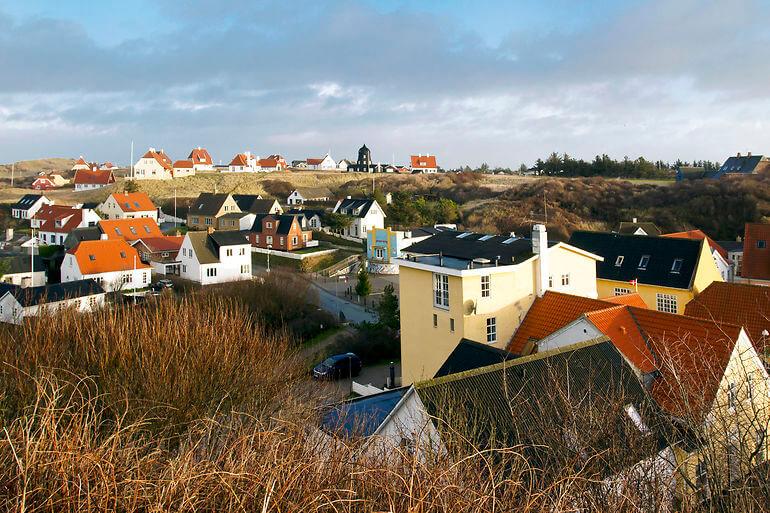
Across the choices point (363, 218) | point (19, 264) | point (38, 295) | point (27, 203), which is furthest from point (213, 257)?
point (27, 203)

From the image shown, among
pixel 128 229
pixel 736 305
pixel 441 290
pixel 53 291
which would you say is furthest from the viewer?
pixel 128 229

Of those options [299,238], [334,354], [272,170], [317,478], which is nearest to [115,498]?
[317,478]

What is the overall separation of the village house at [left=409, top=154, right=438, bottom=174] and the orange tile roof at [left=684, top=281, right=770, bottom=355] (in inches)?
3140

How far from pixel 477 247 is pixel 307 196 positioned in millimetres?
49303

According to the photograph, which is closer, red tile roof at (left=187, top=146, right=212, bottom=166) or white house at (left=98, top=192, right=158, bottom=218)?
white house at (left=98, top=192, right=158, bottom=218)

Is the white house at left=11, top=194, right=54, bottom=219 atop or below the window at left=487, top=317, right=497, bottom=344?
atop

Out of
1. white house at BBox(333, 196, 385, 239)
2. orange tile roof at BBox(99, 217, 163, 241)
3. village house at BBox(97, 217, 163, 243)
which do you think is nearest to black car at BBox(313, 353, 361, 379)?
village house at BBox(97, 217, 163, 243)

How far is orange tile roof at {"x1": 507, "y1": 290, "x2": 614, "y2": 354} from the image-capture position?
49.5 ft

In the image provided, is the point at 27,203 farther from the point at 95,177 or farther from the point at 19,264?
the point at 19,264

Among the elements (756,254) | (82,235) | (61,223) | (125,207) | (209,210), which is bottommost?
(756,254)

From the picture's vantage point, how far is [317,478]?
4109 mm

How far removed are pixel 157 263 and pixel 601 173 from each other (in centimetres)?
5492

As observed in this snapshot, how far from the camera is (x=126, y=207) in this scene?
53.1 m

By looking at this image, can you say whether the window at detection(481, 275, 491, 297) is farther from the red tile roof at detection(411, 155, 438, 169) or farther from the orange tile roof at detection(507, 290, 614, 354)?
the red tile roof at detection(411, 155, 438, 169)
